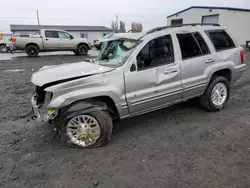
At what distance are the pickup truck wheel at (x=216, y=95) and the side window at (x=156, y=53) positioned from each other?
4.17 ft

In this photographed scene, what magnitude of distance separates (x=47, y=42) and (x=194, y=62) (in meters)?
13.2

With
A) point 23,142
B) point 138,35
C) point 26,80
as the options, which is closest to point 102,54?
point 138,35

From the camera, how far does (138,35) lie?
360 centimetres

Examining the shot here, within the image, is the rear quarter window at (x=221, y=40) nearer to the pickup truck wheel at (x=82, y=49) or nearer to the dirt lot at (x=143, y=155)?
the dirt lot at (x=143, y=155)

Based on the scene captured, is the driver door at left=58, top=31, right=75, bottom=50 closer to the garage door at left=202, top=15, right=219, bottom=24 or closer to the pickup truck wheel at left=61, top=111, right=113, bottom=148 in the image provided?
the pickup truck wheel at left=61, top=111, right=113, bottom=148

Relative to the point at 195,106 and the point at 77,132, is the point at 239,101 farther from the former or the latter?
the point at 77,132

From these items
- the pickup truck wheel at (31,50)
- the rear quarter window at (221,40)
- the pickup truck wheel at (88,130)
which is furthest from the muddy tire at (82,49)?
the pickup truck wheel at (88,130)

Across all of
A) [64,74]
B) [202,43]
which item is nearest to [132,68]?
[64,74]

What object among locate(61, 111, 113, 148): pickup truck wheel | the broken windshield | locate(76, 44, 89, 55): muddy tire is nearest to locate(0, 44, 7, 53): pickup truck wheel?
locate(76, 44, 89, 55): muddy tire

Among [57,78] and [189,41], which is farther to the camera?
[189,41]

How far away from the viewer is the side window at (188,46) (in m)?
3.81

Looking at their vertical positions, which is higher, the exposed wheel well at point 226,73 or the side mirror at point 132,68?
the side mirror at point 132,68

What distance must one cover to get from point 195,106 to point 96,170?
3094 mm

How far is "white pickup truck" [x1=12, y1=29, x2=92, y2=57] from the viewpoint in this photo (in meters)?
14.0
